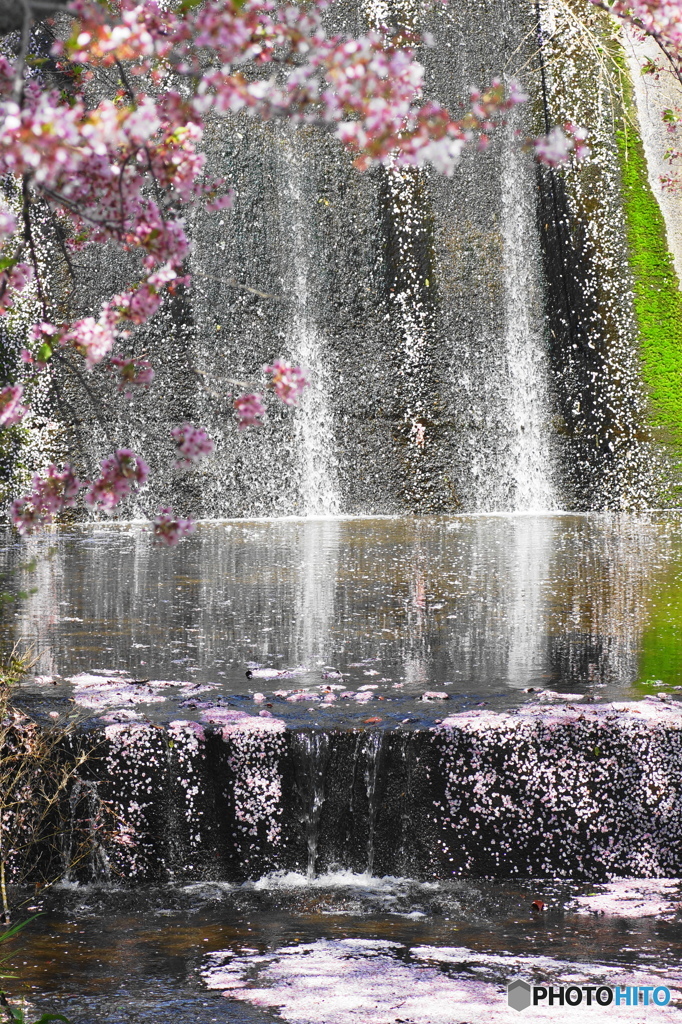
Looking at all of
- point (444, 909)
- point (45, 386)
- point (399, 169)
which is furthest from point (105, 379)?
point (444, 909)

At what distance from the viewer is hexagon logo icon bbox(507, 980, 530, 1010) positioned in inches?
106

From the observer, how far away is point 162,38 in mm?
2137

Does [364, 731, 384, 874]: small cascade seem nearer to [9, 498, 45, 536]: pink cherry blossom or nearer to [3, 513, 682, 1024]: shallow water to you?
[3, 513, 682, 1024]: shallow water

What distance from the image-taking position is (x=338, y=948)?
3.03m

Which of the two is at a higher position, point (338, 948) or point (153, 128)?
point (153, 128)

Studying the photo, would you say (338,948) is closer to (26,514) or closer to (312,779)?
(312,779)

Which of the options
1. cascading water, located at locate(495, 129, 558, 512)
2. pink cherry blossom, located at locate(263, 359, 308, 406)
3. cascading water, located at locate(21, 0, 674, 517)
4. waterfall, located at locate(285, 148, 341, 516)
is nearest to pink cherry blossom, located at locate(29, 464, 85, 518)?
pink cherry blossom, located at locate(263, 359, 308, 406)

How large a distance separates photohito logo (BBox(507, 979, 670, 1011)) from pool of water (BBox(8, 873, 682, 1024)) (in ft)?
0.10

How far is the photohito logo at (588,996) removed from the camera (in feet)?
8.79

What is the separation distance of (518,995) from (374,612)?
2856 millimetres

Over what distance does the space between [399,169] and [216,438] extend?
3423mm

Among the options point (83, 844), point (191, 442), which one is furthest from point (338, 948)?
point (191, 442)

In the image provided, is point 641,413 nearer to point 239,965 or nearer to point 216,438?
point 216,438

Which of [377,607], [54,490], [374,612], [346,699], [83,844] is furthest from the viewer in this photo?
[377,607]
